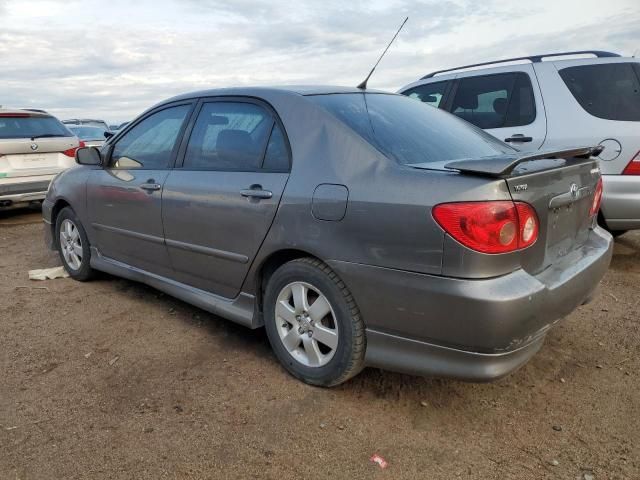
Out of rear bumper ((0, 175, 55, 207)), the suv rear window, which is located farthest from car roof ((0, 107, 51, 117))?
the suv rear window

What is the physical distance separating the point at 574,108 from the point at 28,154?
680 centimetres

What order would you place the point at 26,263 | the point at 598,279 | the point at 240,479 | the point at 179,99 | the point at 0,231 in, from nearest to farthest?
1. the point at 240,479
2. the point at 598,279
3. the point at 179,99
4. the point at 26,263
5. the point at 0,231

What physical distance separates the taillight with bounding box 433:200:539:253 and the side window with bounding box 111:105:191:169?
2.14m

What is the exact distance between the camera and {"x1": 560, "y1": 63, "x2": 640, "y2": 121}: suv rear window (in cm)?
445

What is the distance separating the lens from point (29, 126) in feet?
24.8

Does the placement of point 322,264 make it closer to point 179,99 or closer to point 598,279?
point 598,279

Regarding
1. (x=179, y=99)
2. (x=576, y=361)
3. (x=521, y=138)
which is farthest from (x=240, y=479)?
(x=521, y=138)

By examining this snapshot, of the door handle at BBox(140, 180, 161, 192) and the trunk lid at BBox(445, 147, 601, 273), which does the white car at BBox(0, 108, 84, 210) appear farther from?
the trunk lid at BBox(445, 147, 601, 273)

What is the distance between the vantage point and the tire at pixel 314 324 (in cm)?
254

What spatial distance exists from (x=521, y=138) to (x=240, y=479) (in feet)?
12.8

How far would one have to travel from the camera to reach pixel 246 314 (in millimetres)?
3090

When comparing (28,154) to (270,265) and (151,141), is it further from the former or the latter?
(270,265)

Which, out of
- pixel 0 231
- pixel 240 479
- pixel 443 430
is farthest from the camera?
pixel 0 231

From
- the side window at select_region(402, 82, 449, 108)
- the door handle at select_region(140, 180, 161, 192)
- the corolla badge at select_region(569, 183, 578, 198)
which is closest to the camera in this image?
the corolla badge at select_region(569, 183, 578, 198)
